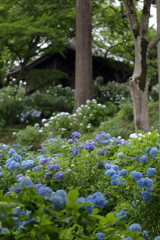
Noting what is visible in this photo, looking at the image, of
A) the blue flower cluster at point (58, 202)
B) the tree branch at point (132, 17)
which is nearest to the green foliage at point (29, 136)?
the tree branch at point (132, 17)

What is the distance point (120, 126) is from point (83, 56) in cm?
359

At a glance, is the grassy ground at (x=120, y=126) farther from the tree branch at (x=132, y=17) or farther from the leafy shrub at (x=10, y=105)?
the tree branch at (x=132, y=17)

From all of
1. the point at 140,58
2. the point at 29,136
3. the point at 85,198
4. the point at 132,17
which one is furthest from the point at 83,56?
the point at 85,198

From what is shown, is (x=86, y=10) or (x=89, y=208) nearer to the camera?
(x=89, y=208)

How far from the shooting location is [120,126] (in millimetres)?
8352

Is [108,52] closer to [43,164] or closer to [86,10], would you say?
[86,10]

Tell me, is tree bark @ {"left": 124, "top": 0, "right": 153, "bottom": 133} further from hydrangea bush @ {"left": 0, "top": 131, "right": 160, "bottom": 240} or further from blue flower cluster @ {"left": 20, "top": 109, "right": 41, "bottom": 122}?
blue flower cluster @ {"left": 20, "top": 109, "right": 41, "bottom": 122}

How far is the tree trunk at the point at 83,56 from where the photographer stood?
10.8 m

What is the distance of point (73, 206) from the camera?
50.9 inches

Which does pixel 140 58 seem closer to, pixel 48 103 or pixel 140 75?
pixel 140 75

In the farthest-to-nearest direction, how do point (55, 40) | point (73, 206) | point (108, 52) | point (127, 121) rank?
1. point (108, 52)
2. point (55, 40)
3. point (127, 121)
4. point (73, 206)

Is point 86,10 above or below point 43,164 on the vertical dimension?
above

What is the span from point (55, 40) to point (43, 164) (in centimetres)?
1054

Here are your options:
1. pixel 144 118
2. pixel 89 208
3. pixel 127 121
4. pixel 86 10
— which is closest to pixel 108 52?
pixel 86 10
